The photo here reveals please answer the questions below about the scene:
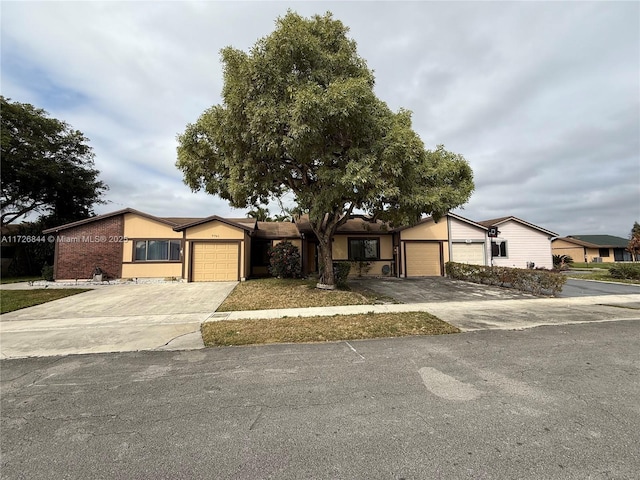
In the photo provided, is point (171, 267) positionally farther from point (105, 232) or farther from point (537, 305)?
point (537, 305)

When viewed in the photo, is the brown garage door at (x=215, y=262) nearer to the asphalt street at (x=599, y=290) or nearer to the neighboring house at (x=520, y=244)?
the asphalt street at (x=599, y=290)

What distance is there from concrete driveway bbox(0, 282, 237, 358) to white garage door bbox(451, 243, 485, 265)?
15.2m

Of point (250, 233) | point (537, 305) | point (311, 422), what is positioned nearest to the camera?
point (311, 422)

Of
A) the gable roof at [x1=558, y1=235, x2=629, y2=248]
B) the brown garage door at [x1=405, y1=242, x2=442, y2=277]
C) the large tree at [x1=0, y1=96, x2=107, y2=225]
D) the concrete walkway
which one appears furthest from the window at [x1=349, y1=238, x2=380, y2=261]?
the gable roof at [x1=558, y1=235, x2=629, y2=248]

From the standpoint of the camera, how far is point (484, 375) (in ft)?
14.0

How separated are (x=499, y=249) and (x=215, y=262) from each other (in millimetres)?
19037

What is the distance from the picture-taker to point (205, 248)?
17656mm

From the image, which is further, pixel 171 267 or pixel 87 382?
pixel 171 267

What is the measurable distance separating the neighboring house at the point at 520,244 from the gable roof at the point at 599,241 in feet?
87.0

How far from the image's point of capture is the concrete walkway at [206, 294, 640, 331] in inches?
303

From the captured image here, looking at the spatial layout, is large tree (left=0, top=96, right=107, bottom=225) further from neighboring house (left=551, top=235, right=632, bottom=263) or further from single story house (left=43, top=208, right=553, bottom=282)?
neighboring house (left=551, top=235, right=632, bottom=263)

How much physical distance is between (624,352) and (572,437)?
151 inches

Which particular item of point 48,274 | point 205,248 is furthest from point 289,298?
point 48,274

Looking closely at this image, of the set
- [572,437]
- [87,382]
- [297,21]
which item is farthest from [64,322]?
[297,21]
